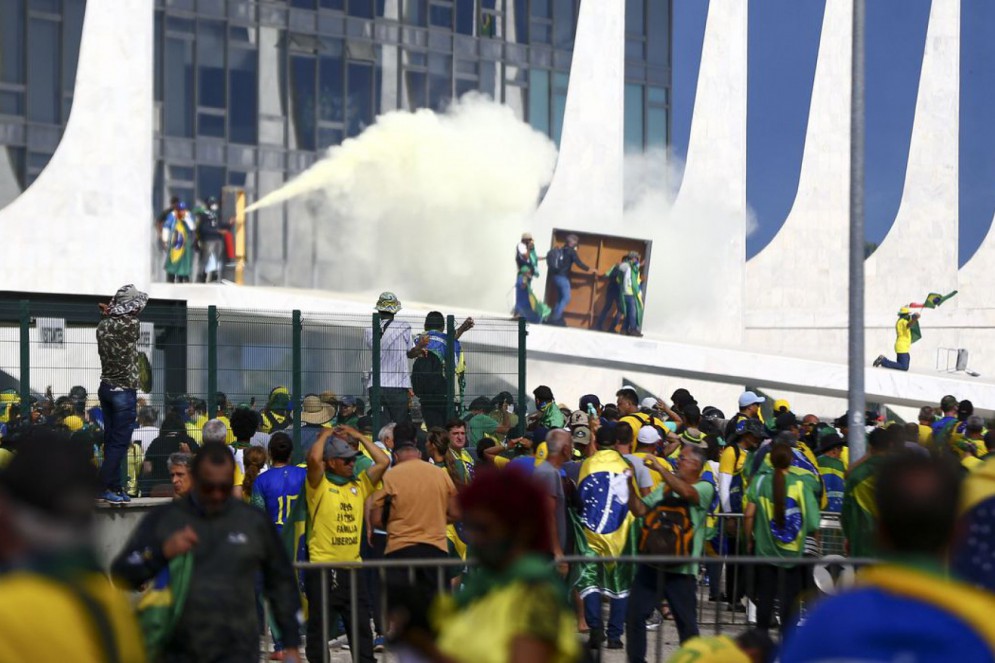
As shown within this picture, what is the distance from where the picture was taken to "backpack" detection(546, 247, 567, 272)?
3027 centimetres

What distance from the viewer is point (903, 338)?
32438mm

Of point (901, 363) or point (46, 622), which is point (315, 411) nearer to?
point (46, 622)

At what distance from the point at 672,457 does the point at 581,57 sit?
2939 centimetres

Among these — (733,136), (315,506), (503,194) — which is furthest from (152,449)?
(733,136)

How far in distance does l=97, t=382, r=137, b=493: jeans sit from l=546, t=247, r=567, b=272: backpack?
18.4 meters

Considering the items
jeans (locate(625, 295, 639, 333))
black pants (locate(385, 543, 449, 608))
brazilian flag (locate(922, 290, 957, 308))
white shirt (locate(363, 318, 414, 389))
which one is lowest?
black pants (locate(385, 543, 449, 608))

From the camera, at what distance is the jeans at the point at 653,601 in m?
9.60

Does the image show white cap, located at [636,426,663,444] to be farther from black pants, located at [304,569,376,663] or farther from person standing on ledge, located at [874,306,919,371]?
person standing on ledge, located at [874,306,919,371]

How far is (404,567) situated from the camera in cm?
927

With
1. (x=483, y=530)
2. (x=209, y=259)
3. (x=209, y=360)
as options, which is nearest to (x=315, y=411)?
(x=209, y=360)

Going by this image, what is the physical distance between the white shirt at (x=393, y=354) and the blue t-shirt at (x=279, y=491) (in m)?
5.51


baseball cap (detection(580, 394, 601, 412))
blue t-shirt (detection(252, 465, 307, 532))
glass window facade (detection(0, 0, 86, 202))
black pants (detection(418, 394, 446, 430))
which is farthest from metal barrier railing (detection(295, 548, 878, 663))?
glass window facade (detection(0, 0, 86, 202))

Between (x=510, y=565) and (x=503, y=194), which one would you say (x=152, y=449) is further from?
(x=503, y=194)

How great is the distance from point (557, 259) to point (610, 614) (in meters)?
19.5
